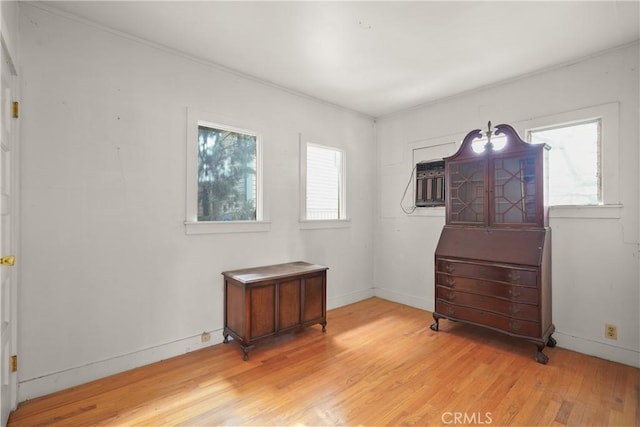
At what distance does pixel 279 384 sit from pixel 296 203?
1.97 meters

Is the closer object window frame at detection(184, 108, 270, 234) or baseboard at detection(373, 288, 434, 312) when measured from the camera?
window frame at detection(184, 108, 270, 234)

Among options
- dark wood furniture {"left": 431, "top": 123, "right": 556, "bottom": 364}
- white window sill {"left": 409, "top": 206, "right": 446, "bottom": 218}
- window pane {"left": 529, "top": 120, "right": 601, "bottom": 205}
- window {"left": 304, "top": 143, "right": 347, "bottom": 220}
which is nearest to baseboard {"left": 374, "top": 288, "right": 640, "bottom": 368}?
dark wood furniture {"left": 431, "top": 123, "right": 556, "bottom": 364}

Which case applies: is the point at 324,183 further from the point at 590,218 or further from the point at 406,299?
the point at 590,218

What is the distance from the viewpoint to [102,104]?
240 centimetres

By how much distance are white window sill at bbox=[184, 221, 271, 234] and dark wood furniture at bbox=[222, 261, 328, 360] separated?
41 cm

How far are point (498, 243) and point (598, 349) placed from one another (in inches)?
48.7

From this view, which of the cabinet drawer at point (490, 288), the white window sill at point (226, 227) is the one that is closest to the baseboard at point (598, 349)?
the cabinet drawer at point (490, 288)

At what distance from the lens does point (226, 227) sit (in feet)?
10.0

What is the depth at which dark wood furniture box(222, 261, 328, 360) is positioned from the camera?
107 inches

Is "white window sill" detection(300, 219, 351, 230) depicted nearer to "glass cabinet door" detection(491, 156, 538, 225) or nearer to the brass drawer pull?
"glass cabinet door" detection(491, 156, 538, 225)

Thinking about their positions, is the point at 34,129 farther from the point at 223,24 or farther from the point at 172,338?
the point at 172,338

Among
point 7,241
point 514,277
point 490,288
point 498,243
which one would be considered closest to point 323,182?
point 498,243

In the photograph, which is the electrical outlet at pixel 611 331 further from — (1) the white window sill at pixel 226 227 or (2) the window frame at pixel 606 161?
(1) the white window sill at pixel 226 227

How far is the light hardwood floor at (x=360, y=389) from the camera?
1.93 metres
